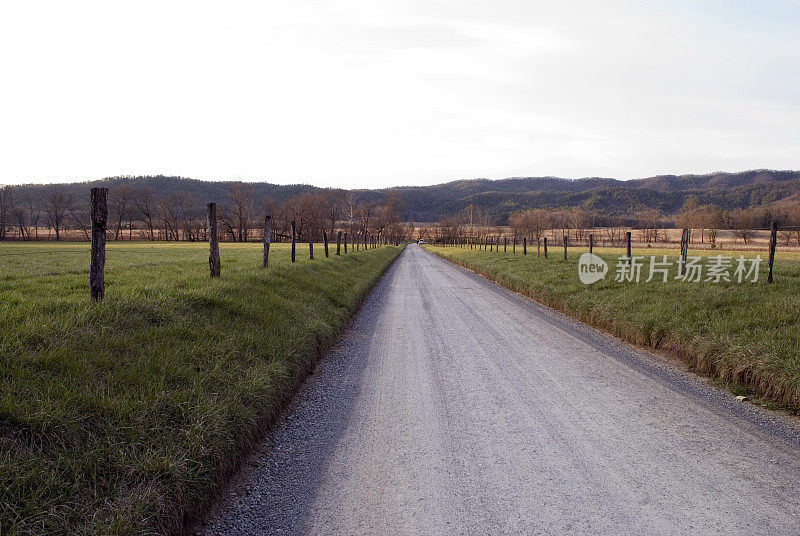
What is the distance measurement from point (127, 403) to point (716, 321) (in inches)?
341

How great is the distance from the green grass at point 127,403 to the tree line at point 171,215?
77.7 meters

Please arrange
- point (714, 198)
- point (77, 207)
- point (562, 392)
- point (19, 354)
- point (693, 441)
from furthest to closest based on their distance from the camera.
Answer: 1. point (714, 198)
2. point (77, 207)
3. point (562, 392)
4. point (693, 441)
5. point (19, 354)

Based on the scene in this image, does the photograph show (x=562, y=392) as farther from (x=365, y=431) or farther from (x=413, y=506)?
(x=413, y=506)

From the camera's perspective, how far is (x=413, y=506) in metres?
3.25

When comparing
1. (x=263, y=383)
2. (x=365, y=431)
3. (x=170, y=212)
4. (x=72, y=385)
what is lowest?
(x=365, y=431)

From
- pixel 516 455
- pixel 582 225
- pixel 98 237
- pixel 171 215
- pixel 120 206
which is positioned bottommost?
pixel 516 455

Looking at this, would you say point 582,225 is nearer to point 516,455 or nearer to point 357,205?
point 357,205

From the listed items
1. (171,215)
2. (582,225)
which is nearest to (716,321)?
(171,215)

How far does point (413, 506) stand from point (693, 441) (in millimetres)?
2890

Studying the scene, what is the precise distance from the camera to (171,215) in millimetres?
95125

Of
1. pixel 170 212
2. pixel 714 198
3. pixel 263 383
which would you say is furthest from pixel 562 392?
pixel 714 198

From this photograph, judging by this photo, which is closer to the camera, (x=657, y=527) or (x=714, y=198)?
(x=657, y=527)

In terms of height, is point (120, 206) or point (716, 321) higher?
point (120, 206)

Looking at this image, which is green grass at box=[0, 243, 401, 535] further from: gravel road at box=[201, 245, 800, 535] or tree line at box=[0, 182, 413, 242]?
tree line at box=[0, 182, 413, 242]
